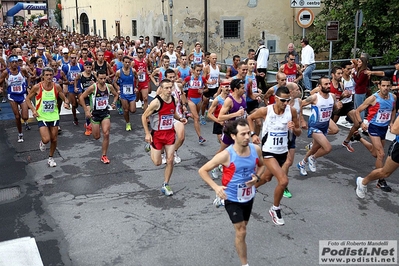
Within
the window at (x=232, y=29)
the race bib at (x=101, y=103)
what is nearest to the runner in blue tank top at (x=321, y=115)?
the race bib at (x=101, y=103)

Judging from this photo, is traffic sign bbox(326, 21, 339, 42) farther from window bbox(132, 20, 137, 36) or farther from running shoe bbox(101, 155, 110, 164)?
window bbox(132, 20, 137, 36)

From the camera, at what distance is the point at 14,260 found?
17.4ft

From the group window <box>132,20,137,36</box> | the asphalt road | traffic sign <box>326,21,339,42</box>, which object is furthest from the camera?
window <box>132,20,137,36</box>

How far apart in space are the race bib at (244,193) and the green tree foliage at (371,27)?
1371 centimetres

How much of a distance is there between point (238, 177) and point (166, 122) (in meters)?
2.78

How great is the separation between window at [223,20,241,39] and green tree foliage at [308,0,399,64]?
503cm

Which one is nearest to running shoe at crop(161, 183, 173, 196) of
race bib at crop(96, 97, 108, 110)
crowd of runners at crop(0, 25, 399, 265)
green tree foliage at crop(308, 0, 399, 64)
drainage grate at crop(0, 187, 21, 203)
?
crowd of runners at crop(0, 25, 399, 265)

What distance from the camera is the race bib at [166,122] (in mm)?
7270

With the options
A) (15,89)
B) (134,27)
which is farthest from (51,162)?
(134,27)

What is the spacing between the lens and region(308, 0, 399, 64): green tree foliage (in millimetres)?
16656

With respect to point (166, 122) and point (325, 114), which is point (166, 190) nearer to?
point (166, 122)

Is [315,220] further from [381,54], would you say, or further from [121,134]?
[381,54]

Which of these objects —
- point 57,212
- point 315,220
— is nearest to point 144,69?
point 57,212

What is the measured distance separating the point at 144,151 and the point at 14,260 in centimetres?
464
